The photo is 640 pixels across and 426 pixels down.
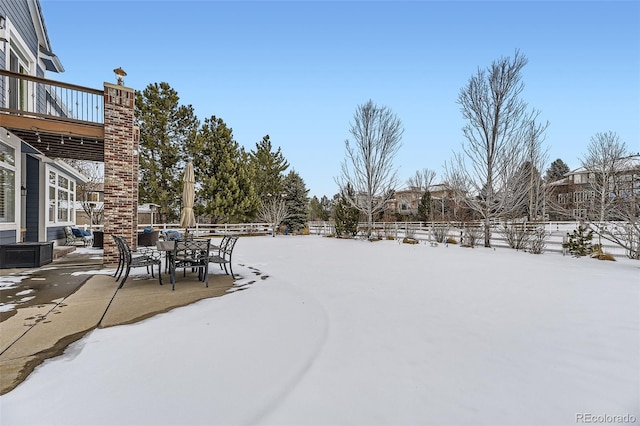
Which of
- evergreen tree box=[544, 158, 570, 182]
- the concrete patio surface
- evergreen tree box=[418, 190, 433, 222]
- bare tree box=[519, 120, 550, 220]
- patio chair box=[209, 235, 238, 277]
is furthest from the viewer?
evergreen tree box=[544, 158, 570, 182]

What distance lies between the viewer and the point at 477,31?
1140 cm

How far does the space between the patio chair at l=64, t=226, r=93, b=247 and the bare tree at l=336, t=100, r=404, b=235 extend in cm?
1275

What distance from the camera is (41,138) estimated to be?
7.41 metres

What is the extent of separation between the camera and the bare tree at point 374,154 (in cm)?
1738

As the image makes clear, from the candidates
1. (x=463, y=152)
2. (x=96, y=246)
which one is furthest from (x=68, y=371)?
(x=463, y=152)

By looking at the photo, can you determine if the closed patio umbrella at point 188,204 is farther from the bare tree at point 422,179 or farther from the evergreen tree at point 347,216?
the bare tree at point 422,179

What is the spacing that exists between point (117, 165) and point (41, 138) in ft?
7.00

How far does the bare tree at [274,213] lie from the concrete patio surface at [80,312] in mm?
16020

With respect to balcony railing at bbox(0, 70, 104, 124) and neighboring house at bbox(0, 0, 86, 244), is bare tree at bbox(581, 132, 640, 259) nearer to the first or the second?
balcony railing at bbox(0, 70, 104, 124)

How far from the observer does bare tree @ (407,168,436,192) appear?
1496 inches

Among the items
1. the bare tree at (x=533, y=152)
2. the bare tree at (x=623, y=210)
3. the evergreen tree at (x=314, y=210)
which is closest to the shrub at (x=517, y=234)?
the bare tree at (x=533, y=152)

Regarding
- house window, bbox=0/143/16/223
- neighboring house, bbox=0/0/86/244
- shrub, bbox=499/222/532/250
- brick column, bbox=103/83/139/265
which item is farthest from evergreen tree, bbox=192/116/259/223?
shrub, bbox=499/222/532/250

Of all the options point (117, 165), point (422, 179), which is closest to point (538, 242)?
point (117, 165)

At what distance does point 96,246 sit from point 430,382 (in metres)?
13.0
